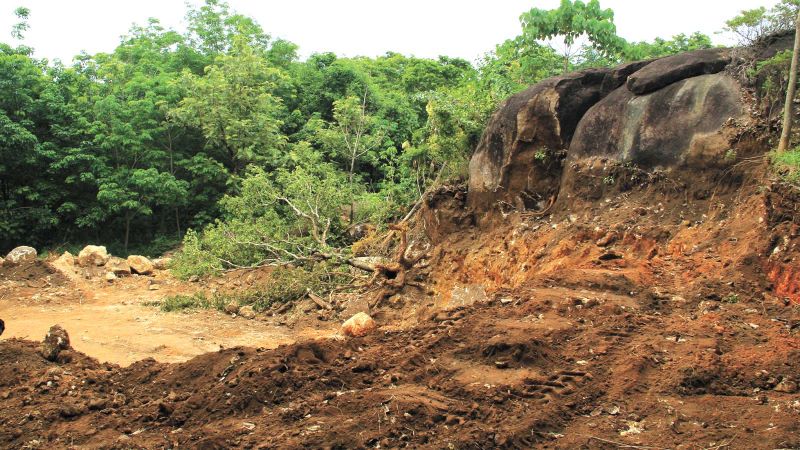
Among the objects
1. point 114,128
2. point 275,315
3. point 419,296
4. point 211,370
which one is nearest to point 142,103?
point 114,128

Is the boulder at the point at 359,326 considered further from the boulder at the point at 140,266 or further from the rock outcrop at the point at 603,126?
the boulder at the point at 140,266

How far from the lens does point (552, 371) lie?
200 inches

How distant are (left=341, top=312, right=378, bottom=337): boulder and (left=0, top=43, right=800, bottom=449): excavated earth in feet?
1.41

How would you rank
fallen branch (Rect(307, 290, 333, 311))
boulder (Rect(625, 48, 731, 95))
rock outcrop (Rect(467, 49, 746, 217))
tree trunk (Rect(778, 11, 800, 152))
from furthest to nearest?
fallen branch (Rect(307, 290, 333, 311)) < boulder (Rect(625, 48, 731, 95)) < rock outcrop (Rect(467, 49, 746, 217)) < tree trunk (Rect(778, 11, 800, 152))

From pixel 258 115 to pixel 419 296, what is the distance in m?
14.2

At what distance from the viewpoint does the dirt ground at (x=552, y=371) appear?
13.7ft

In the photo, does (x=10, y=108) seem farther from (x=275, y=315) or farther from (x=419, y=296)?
(x=419, y=296)

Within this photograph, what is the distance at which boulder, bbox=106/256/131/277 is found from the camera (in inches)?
680

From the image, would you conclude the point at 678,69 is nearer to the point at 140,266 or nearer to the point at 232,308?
the point at 232,308

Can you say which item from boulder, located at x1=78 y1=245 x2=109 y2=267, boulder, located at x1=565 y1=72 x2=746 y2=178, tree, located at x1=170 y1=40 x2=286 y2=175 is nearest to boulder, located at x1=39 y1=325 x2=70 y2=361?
boulder, located at x1=565 y1=72 x2=746 y2=178

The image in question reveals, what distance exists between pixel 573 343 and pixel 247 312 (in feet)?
25.7

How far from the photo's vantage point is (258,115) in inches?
913

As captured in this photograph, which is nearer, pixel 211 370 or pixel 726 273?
pixel 211 370

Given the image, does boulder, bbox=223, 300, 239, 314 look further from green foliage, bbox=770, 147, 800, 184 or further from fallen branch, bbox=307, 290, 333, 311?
green foliage, bbox=770, 147, 800, 184
